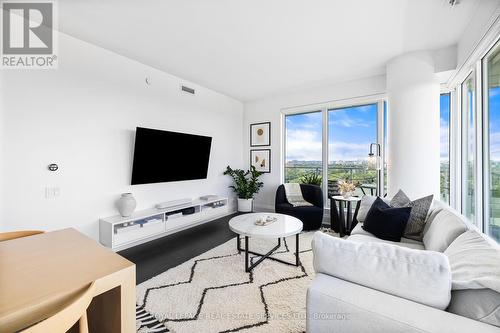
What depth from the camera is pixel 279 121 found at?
4.89m

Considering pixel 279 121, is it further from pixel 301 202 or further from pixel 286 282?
pixel 286 282

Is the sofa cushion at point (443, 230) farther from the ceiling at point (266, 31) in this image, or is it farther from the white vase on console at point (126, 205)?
the white vase on console at point (126, 205)

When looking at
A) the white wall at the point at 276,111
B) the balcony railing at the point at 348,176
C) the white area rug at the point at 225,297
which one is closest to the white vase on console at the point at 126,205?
the white area rug at the point at 225,297

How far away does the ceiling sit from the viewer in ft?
6.99

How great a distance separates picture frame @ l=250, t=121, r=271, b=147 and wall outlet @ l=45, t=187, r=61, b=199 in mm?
3646

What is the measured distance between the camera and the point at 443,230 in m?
1.62

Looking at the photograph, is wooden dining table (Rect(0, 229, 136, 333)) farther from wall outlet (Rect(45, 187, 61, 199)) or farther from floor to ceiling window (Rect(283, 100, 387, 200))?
floor to ceiling window (Rect(283, 100, 387, 200))

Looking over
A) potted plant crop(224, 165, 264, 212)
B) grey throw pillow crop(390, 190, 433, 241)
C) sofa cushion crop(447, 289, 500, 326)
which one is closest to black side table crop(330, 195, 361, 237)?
grey throw pillow crop(390, 190, 433, 241)

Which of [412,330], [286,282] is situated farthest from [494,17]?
[286,282]

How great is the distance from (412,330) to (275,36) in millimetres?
2803

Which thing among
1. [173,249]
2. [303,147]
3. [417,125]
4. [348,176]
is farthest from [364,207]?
[173,249]

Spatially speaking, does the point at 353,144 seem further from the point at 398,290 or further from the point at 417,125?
the point at 398,290

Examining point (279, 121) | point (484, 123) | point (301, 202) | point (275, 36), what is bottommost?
point (301, 202)

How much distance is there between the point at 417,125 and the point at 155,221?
3.87m
